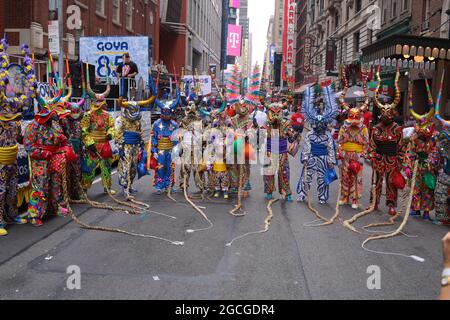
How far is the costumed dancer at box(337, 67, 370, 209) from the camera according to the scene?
8.93 m

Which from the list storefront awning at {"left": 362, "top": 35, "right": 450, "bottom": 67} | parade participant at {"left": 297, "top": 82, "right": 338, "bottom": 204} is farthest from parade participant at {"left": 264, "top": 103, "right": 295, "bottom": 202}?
storefront awning at {"left": 362, "top": 35, "right": 450, "bottom": 67}

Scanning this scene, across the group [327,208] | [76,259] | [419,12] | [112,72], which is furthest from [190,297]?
[419,12]

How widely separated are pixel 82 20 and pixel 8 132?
19.4 m

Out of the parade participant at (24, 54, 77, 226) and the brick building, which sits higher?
the brick building

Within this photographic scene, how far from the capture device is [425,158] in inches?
315

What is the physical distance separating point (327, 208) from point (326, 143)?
4.30 feet

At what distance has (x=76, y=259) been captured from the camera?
5652 mm

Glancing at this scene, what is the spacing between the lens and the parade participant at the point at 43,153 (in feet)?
23.5

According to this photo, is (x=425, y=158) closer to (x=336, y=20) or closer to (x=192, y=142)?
(x=192, y=142)

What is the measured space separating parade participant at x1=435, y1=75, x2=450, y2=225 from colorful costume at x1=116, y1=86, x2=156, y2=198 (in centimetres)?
556

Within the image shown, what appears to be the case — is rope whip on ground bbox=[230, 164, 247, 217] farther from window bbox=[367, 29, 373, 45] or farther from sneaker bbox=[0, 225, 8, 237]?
window bbox=[367, 29, 373, 45]

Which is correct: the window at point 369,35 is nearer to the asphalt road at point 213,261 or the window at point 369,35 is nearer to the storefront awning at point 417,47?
the storefront awning at point 417,47

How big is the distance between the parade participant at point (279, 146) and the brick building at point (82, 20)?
1340 centimetres

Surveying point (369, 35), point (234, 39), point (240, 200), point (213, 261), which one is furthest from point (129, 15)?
point (234, 39)
